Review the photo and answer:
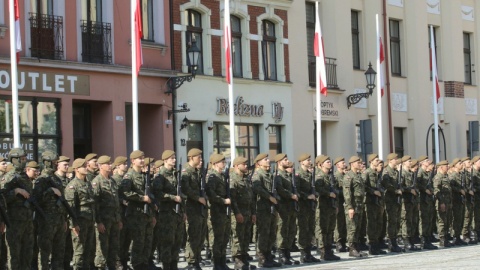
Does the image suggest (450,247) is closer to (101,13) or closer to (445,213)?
(445,213)

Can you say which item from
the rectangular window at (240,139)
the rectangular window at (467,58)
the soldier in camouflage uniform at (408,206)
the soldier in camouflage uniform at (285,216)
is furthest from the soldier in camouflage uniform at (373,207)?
the rectangular window at (467,58)

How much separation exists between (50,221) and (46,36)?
11399 mm

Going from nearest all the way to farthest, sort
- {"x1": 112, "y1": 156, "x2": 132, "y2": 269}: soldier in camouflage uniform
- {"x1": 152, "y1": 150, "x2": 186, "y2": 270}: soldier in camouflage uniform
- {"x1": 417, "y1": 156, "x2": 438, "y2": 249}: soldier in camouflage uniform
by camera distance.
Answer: {"x1": 152, "y1": 150, "x2": 186, "y2": 270}: soldier in camouflage uniform < {"x1": 112, "y1": 156, "x2": 132, "y2": 269}: soldier in camouflage uniform < {"x1": 417, "y1": 156, "x2": 438, "y2": 249}: soldier in camouflage uniform

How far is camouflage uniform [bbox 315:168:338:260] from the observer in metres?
21.7

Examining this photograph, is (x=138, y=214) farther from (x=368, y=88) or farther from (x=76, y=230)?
(x=368, y=88)

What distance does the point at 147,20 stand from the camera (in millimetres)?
30625

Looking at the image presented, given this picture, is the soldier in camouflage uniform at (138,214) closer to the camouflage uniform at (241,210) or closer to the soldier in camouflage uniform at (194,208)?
the soldier in camouflage uniform at (194,208)

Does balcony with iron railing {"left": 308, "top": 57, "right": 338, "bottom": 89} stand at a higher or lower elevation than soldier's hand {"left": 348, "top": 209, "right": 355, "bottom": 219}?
higher

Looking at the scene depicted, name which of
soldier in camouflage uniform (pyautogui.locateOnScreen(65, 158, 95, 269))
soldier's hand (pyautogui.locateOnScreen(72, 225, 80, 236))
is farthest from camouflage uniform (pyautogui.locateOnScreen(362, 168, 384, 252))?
soldier's hand (pyautogui.locateOnScreen(72, 225, 80, 236))

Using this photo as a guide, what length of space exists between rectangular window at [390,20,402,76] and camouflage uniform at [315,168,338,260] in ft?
62.3

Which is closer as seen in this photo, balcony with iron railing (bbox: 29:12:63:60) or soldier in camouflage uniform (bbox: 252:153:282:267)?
soldier in camouflage uniform (bbox: 252:153:282:267)

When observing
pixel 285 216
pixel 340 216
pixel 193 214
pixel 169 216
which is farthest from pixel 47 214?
pixel 340 216

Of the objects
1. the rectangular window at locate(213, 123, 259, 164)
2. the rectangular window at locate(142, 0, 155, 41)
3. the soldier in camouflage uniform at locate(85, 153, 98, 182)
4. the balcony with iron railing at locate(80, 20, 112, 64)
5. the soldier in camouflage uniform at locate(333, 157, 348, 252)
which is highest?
the rectangular window at locate(142, 0, 155, 41)

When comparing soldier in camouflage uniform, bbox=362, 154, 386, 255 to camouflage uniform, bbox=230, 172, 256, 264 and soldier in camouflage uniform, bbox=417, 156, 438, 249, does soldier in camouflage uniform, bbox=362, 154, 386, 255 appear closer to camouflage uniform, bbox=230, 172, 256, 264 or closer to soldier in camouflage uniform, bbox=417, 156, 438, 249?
soldier in camouflage uniform, bbox=417, 156, 438, 249
